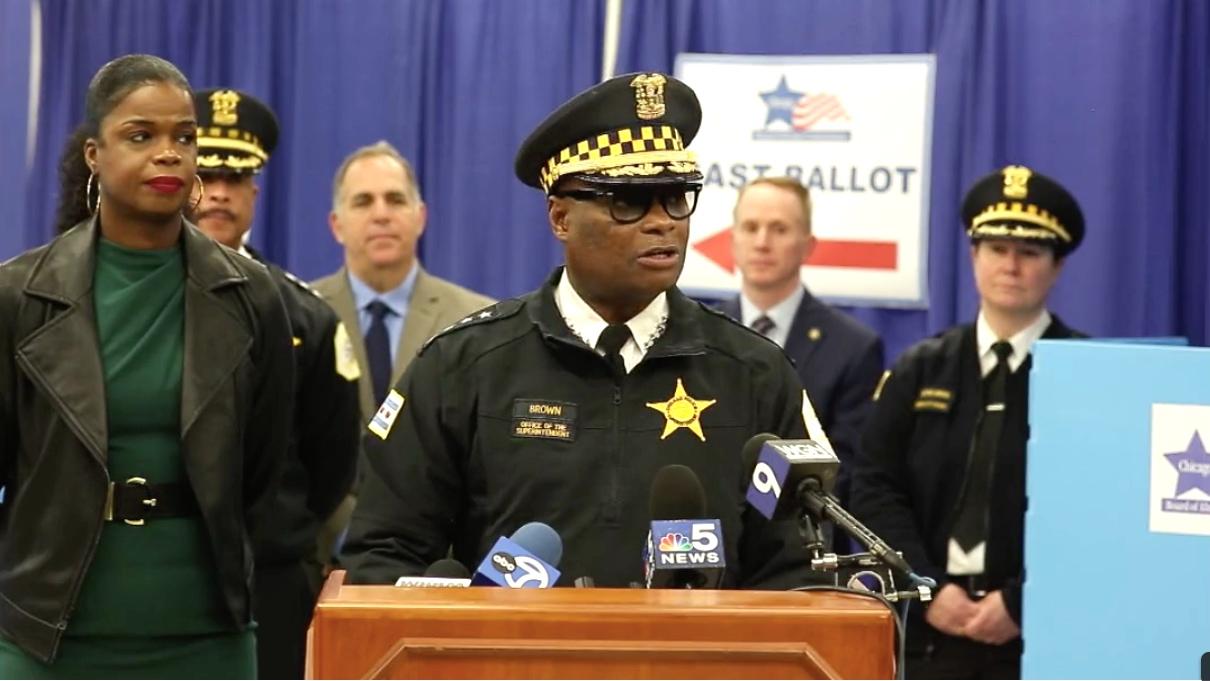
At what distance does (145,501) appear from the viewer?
288cm

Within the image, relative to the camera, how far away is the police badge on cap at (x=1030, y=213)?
4.72 meters

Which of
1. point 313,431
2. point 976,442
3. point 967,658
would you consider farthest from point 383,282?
point 967,658

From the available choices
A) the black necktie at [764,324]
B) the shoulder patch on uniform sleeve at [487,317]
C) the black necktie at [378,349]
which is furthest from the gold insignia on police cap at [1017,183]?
the shoulder patch on uniform sleeve at [487,317]

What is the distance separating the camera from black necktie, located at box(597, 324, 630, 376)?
2699mm

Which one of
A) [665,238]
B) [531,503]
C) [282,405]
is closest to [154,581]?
[282,405]

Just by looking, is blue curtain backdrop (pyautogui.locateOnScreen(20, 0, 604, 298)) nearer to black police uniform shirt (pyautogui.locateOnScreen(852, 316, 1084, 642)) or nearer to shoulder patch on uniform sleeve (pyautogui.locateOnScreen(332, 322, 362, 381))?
black police uniform shirt (pyautogui.locateOnScreen(852, 316, 1084, 642))

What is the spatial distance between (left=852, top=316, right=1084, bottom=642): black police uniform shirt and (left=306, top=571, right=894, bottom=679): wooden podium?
2821mm

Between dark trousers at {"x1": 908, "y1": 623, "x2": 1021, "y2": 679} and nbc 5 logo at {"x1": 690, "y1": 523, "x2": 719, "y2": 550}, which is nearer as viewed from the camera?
nbc 5 logo at {"x1": 690, "y1": 523, "x2": 719, "y2": 550}

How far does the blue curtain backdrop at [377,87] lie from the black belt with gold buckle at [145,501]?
3.35 m

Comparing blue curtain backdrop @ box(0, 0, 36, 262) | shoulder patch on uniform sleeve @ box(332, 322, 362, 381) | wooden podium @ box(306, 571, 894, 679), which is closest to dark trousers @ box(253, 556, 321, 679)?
shoulder patch on uniform sleeve @ box(332, 322, 362, 381)

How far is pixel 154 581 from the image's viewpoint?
2910 millimetres

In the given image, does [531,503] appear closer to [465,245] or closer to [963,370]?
[963,370]

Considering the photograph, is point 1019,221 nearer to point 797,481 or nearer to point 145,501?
point 145,501

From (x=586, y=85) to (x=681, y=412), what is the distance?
356 centimetres
